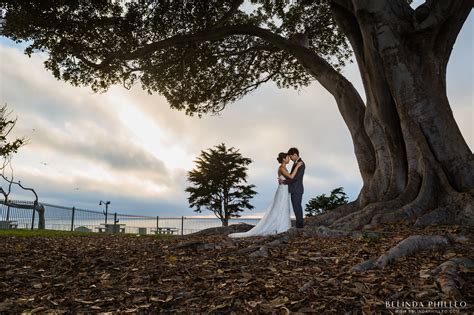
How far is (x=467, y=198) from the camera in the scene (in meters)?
8.56

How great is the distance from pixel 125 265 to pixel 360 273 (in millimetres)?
3582

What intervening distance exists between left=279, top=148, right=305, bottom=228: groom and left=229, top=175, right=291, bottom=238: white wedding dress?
0.22 m

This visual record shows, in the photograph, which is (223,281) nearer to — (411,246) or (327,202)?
(411,246)

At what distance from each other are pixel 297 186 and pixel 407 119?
3593 millimetres

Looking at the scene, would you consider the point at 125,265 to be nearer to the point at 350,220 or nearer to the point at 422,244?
the point at 422,244

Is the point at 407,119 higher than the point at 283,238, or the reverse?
the point at 407,119

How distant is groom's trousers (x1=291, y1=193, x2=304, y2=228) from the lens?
971 cm

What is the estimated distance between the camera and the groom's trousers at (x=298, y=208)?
9.71 m

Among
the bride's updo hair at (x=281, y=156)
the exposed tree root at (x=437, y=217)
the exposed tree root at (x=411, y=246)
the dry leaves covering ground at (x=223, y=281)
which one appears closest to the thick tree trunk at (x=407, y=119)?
the exposed tree root at (x=437, y=217)

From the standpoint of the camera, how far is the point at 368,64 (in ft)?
36.3

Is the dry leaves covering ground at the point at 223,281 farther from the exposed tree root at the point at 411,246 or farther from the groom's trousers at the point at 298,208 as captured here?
the groom's trousers at the point at 298,208

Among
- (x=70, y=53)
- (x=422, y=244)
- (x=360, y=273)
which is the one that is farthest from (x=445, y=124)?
(x=70, y=53)

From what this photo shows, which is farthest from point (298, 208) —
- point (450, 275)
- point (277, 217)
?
point (450, 275)

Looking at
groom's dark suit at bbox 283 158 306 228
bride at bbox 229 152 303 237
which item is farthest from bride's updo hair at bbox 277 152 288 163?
groom's dark suit at bbox 283 158 306 228
